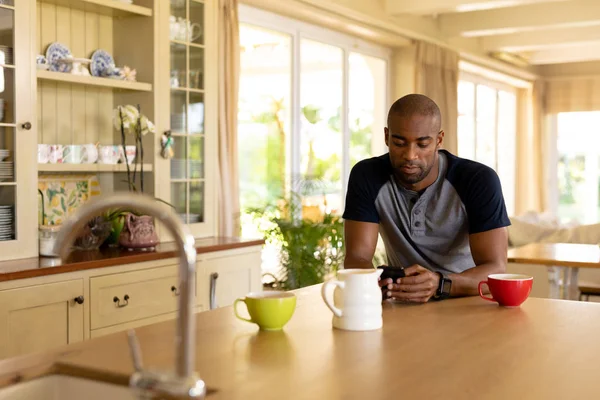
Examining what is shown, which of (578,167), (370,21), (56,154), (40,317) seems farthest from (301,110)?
(578,167)

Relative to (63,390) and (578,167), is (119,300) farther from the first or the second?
(578,167)

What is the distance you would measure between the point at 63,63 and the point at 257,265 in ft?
4.49

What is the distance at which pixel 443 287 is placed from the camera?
2.13 metres

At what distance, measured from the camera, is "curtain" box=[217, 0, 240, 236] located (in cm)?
447

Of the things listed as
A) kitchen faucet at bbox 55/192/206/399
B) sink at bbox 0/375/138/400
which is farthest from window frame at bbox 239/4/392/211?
kitchen faucet at bbox 55/192/206/399

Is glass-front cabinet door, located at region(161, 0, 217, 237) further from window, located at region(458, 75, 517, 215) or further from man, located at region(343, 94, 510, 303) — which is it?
window, located at region(458, 75, 517, 215)

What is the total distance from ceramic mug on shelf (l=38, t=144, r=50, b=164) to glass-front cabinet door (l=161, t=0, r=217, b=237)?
0.62 m

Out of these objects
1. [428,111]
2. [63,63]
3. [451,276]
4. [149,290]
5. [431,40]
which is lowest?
[149,290]

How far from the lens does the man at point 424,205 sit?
238cm

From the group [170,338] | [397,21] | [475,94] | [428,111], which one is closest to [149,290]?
[428,111]

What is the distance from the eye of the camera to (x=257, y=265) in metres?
4.06

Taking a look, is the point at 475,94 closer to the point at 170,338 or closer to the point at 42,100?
the point at 42,100

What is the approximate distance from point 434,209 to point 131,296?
54.9 inches

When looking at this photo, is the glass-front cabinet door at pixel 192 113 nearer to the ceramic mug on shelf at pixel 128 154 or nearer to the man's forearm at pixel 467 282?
the ceramic mug on shelf at pixel 128 154
